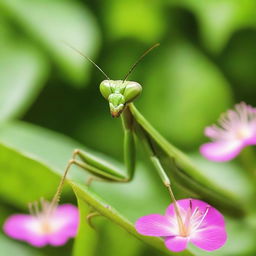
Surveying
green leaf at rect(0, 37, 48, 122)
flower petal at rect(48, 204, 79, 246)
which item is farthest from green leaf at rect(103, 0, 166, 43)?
flower petal at rect(48, 204, 79, 246)

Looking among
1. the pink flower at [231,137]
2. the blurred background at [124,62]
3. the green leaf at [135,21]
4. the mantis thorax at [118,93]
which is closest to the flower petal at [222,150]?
the pink flower at [231,137]

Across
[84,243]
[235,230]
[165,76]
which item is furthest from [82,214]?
[165,76]

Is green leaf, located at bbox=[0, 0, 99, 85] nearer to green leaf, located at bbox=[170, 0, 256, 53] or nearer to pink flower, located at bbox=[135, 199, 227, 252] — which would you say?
green leaf, located at bbox=[170, 0, 256, 53]

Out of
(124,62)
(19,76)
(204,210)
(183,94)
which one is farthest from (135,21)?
(204,210)

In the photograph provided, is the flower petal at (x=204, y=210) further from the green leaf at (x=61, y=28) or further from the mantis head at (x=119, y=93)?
the green leaf at (x=61, y=28)

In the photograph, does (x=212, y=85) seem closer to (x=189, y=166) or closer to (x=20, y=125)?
(x=189, y=166)
